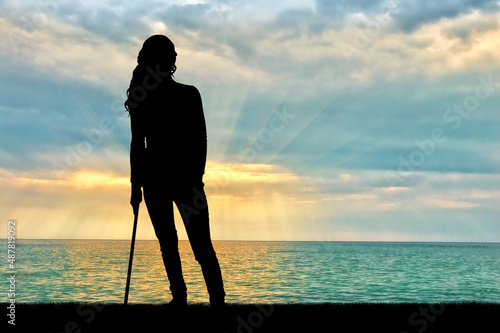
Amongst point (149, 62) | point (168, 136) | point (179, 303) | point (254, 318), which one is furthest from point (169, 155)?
point (254, 318)

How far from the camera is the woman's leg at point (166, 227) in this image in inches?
217

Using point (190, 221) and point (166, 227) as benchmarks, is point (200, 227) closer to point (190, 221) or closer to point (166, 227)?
point (190, 221)

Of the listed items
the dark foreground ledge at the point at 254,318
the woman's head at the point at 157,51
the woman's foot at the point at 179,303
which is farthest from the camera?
the woman's foot at the point at 179,303

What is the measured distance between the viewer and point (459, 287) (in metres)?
38.4

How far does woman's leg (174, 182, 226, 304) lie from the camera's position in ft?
17.3

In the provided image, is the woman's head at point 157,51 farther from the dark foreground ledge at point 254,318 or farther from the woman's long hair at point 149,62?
the dark foreground ledge at point 254,318

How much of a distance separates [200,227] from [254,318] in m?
1.23

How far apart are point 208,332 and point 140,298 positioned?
20.2m

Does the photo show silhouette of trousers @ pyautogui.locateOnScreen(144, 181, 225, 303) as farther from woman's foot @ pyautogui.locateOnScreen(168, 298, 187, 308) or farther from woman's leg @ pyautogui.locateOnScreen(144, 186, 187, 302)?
woman's foot @ pyautogui.locateOnScreen(168, 298, 187, 308)

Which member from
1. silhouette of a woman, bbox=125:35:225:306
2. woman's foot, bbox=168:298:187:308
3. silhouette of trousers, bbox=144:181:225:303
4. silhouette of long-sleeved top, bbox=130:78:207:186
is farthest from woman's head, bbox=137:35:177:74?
woman's foot, bbox=168:298:187:308

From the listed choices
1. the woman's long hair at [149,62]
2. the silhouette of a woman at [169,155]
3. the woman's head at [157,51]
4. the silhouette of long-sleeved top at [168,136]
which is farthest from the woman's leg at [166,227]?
the woman's head at [157,51]

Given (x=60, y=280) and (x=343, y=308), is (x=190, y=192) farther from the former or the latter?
(x=60, y=280)

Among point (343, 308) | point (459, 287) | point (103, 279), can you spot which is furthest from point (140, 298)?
point (459, 287)

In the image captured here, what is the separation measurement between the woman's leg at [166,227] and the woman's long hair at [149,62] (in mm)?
1025
